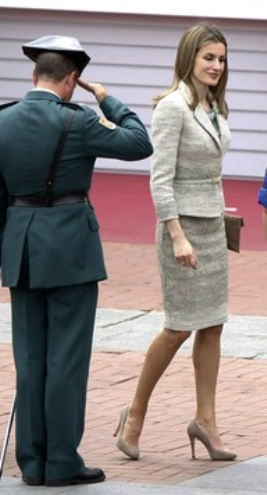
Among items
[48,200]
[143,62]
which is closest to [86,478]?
[48,200]

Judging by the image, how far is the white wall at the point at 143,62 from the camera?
17.6 m

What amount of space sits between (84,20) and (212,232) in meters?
11.2

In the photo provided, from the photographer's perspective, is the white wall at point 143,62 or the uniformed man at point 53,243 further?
the white wall at point 143,62

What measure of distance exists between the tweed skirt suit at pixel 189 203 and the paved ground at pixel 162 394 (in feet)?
2.11

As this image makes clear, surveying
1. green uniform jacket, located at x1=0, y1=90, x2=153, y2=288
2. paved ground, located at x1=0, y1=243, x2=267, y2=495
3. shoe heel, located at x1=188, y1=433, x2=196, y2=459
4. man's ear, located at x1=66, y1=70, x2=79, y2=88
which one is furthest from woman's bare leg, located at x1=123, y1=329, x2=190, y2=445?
man's ear, located at x1=66, y1=70, x2=79, y2=88

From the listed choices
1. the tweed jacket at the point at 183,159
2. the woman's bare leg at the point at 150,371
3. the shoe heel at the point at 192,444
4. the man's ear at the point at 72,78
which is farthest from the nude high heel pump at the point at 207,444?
the man's ear at the point at 72,78

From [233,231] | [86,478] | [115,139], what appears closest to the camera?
[115,139]

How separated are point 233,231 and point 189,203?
0.40 m

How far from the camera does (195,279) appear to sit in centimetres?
716

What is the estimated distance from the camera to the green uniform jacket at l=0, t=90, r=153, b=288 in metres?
6.63

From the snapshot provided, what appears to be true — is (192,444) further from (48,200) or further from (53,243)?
(48,200)

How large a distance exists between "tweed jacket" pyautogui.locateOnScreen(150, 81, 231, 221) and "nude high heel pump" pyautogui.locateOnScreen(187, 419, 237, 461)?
95 cm

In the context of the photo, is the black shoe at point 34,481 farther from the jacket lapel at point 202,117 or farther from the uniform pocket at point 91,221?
the jacket lapel at point 202,117

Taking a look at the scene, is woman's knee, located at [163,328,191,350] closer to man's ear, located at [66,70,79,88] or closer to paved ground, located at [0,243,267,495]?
paved ground, located at [0,243,267,495]
